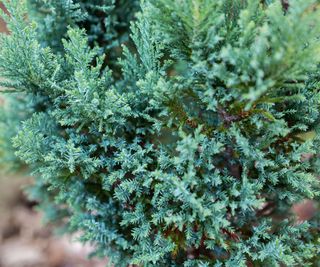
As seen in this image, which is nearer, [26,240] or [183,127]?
[183,127]

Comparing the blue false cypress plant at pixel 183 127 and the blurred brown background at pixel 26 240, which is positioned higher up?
the blue false cypress plant at pixel 183 127

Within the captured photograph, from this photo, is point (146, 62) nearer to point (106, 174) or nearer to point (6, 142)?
point (106, 174)

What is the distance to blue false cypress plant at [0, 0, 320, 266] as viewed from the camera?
1518 millimetres

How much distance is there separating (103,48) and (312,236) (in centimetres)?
156

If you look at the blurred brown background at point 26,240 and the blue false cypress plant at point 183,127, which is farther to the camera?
the blurred brown background at point 26,240

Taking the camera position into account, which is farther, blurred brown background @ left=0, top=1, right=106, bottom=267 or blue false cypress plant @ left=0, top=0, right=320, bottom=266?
blurred brown background @ left=0, top=1, right=106, bottom=267

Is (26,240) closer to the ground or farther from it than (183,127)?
closer to the ground

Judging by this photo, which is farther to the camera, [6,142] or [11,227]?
[11,227]

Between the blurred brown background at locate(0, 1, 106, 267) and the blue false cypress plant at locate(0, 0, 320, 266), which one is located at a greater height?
the blue false cypress plant at locate(0, 0, 320, 266)

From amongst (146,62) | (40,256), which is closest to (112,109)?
(146,62)

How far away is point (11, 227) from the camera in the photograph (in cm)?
397

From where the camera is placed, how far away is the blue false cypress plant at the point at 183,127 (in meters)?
1.52

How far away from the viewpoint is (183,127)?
179 centimetres

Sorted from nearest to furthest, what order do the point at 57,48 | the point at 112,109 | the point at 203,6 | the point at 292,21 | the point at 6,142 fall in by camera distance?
the point at 292,21
the point at 203,6
the point at 112,109
the point at 57,48
the point at 6,142
